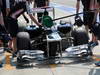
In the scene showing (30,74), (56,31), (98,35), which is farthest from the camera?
(98,35)

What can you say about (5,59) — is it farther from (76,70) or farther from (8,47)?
(76,70)

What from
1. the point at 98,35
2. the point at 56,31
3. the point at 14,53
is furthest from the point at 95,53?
the point at 14,53

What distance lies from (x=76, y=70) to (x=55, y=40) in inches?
31.2

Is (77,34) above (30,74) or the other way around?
above

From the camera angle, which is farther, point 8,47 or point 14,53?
point 8,47

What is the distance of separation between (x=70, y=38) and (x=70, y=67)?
1208 mm

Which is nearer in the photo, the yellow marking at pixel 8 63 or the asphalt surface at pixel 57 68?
the asphalt surface at pixel 57 68

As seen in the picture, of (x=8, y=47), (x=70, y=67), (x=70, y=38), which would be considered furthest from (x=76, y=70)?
(x=8, y=47)

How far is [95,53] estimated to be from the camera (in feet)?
30.2

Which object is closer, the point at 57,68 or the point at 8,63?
the point at 57,68

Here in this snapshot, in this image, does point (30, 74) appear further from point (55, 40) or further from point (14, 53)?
point (14, 53)

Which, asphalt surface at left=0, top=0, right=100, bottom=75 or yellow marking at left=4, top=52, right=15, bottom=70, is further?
yellow marking at left=4, top=52, right=15, bottom=70

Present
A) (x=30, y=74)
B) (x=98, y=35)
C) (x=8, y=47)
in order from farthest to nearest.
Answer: (x=8, y=47)
(x=98, y=35)
(x=30, y=74)

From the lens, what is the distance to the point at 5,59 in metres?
8.86
